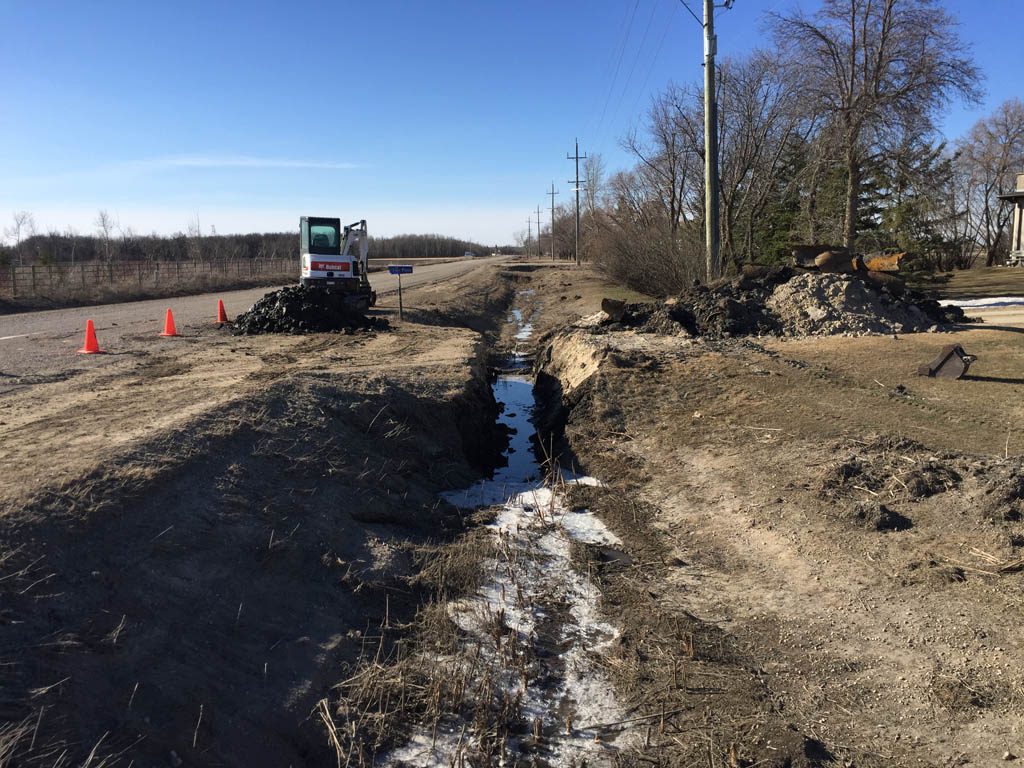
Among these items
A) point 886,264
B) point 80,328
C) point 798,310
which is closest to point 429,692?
point 798,310

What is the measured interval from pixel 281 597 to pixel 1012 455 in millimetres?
6512

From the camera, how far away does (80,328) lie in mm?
16688

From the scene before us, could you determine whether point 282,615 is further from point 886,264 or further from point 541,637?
point 886,264

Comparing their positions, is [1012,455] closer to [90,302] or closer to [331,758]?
[331,758]

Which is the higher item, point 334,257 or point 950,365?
point 334,257

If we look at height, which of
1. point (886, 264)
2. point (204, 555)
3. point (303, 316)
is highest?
point (886, 264)

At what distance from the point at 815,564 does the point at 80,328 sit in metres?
16.9

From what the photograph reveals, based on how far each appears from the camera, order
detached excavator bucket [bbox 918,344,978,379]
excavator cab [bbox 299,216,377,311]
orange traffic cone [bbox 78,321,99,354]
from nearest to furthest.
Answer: detached excavator bucket [bbox 918,344,978,379] < orange traffic cone [bbox 78,321,99,354] < excavator cab [bbox 299,216,377,311]

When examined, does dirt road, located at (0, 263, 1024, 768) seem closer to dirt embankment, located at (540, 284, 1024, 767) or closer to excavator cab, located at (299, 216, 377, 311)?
dirt embankment, located at (540, 284, 1024, 767)

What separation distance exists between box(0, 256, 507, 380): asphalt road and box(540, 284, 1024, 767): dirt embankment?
28.2ft

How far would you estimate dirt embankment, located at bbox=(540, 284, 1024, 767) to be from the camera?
3922 mm

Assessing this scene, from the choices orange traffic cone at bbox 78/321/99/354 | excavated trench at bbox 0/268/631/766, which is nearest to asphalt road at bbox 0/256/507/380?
orange traffic cone at bbox 78/321/99/354

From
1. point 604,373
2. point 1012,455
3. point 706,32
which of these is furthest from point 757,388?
point 706,32

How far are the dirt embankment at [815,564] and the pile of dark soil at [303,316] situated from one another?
28.0 ft
